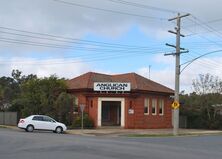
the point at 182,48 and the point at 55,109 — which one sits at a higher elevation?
the point at 182,48

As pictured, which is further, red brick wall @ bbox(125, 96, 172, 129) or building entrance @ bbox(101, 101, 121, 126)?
building entrance @ bbox(101, 101, 121, 126)

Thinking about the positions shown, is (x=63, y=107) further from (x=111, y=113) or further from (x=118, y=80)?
(x=118, y=80)

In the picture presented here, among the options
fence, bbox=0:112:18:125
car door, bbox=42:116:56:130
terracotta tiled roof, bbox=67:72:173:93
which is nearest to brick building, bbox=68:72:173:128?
terracotta tiled roof, bbox=67:72:173:93

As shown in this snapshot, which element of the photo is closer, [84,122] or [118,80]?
[84,122]

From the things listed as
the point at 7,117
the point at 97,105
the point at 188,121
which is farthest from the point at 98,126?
the point at 188,121

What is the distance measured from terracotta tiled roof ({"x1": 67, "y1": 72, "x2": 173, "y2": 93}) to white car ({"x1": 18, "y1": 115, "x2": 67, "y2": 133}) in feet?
34.2

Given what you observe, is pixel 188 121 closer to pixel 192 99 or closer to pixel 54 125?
pixel 192 99

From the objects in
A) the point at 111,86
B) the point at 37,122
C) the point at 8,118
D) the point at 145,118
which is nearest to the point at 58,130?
the point at 37,122

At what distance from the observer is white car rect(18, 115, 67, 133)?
132 feet

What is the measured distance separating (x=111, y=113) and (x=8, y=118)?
11.8 metres

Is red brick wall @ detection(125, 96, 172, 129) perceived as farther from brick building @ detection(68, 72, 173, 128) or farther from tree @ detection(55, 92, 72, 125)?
tree @ detection(55, 92, 72, 125)

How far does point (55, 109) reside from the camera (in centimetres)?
4928

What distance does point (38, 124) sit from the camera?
40312mm

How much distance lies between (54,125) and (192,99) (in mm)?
26860
